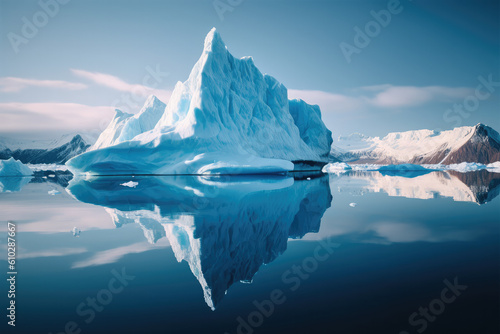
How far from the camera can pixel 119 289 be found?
3.27 m

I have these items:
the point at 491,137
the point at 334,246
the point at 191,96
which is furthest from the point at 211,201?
the point at 491,137

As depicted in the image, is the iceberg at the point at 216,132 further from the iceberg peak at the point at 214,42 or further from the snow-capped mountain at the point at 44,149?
the snow-capped mountain at the point at 44,149

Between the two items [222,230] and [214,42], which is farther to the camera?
[214,42]

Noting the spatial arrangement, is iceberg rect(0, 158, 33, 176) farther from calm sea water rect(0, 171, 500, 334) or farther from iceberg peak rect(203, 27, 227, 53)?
calm sea water rect(0, 171, 500, 334)

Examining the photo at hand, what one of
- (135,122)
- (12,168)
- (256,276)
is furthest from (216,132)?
(12,168)

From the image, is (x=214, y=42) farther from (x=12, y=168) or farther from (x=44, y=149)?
(x=44, y=149)

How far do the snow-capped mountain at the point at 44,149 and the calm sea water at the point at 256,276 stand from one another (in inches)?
6403

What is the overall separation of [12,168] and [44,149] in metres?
150

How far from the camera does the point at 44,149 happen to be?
531 feet

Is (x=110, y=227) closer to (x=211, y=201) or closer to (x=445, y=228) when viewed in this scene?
(x=211, y=201)

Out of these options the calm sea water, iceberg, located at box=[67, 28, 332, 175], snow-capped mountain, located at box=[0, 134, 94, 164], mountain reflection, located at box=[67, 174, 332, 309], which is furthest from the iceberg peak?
snow-capped mountain, located at box=[0, 134, 94, 164]

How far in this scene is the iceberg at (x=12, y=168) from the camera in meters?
33.2

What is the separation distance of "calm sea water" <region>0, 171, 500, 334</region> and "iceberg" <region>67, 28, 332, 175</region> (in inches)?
725

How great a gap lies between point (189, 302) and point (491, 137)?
626ft
